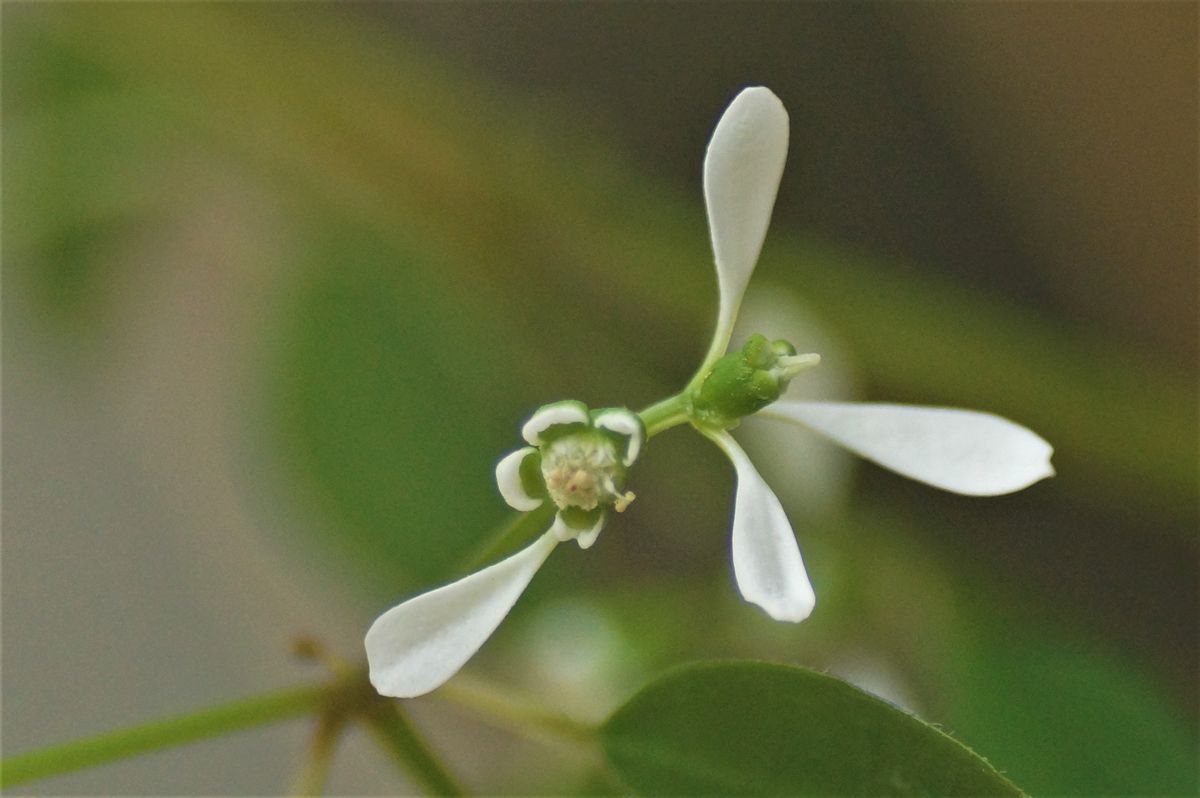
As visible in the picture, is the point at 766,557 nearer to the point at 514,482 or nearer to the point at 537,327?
the point at 514,482

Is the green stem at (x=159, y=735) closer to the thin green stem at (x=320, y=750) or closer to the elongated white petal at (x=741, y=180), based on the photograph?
the thin green stem at (x=320, y=750)

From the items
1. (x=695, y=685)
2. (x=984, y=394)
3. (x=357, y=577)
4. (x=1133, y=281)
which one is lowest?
(x=357, y=577)

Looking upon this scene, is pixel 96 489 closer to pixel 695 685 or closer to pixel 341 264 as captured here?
pixel 341 264

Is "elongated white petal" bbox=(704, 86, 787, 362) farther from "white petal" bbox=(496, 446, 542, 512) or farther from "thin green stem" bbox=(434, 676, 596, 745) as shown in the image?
"thin green stem" bbox=(434, 676, 596, 745)

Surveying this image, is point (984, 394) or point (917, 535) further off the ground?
point (984, 394)

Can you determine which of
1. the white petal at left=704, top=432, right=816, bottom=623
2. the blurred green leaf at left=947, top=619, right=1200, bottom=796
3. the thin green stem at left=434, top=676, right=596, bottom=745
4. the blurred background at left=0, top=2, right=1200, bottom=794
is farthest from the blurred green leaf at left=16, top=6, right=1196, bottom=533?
the white petal at left=704, top=432, right=816, bottom=623

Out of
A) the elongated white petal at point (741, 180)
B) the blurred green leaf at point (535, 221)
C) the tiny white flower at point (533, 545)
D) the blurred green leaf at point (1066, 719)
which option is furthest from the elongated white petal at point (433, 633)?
the blurred green leaf at point (535, 221)

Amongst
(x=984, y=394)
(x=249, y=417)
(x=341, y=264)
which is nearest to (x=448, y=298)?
(x=341, y=264)
